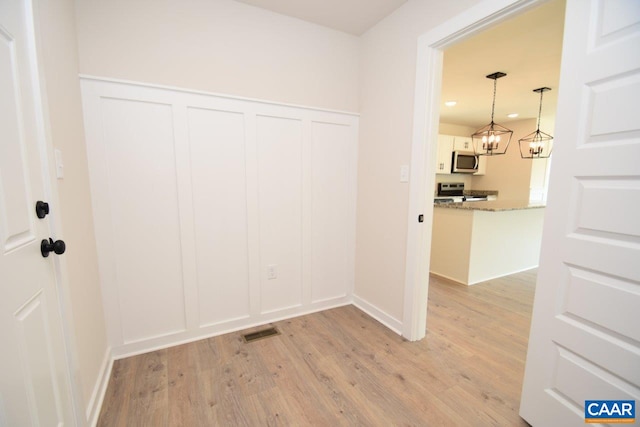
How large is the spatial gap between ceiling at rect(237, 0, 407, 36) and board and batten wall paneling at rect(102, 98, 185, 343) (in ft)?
3.84

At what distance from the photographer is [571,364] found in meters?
1.19

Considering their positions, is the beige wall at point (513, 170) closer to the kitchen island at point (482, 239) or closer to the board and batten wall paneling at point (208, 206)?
the kitchen island at point (482, 239)

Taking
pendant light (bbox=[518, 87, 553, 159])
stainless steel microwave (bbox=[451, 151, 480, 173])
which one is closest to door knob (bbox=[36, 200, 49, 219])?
pendant light (bbox=[518, 87, 553, 159])

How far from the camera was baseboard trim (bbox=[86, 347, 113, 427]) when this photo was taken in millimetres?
1334

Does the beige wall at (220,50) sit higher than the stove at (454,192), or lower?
higher

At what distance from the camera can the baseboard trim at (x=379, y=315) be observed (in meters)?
2.23

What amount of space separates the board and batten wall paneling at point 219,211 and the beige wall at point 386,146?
1.12 m

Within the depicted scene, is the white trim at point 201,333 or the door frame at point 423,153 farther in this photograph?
the white trim at point 201,333

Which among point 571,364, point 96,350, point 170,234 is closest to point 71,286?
point 96,350

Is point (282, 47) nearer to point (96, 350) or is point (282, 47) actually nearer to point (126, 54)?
point (126, 54)

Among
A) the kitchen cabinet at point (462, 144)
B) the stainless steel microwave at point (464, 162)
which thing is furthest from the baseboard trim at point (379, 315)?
the kitchen cabinet at point (462, 144)

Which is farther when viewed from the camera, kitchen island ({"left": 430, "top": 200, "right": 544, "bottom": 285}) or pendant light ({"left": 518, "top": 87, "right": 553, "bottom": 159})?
pendant light ({"left": 518, "top": 87, "right": 553, "bottom": 159})

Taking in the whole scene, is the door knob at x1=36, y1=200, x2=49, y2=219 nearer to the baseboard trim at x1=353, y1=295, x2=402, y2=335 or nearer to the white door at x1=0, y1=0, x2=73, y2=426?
the white door at x1=0, y1=0, x2=73, y2=426

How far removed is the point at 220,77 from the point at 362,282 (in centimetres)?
216
